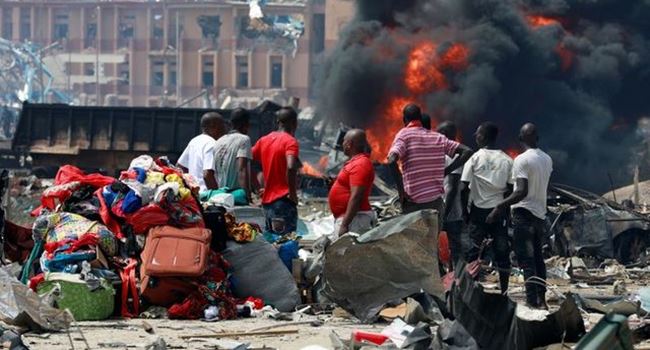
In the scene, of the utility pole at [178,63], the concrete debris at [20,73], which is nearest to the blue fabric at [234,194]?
the concrete debris at [20,73]

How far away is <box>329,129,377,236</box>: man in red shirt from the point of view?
10961 mm

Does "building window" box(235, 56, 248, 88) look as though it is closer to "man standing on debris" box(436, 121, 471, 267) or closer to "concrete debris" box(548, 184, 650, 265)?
"concrete debris" box(548, 184, 650, 265)

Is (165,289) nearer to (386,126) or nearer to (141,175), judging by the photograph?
Result: (141,175)

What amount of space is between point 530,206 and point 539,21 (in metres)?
30.3

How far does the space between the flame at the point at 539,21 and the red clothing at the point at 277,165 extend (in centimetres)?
2938

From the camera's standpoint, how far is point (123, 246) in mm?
10477

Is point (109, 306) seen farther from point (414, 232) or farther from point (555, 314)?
point (555, 314)

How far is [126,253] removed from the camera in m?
10.5

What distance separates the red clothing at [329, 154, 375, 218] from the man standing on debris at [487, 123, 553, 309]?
1.21m

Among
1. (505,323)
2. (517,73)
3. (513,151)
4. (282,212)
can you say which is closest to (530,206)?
(282,212)

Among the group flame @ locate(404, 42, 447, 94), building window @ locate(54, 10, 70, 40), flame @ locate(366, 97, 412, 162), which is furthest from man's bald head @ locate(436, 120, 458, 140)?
building window @ locate(54, 10, 70, 40)

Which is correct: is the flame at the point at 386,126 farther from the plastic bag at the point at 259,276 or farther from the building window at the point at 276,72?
the building window at the point at 276,72

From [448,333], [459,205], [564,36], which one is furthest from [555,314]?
[564,36]

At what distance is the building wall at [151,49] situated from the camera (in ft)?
304
